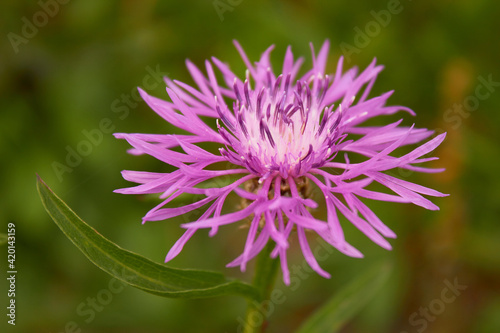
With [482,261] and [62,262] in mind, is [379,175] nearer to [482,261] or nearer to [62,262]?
[482,261]

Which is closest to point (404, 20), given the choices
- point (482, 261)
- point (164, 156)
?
point (482, 261)

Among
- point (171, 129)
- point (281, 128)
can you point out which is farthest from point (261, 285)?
point (171, 129)

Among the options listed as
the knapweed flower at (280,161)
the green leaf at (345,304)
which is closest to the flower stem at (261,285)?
the knapweed flower at (280,161)

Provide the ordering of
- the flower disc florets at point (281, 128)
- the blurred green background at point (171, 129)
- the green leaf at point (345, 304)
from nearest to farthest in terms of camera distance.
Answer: the flower disc florets at point (281, 128)
the green leaf at point (345, 304)
the blurred green background at point (171, 129)

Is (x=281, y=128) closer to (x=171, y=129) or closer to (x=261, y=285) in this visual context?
(x=261, y=285)

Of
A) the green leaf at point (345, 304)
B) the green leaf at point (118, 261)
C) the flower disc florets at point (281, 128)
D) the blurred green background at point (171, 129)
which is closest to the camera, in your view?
the green leaf at point (118, 261)

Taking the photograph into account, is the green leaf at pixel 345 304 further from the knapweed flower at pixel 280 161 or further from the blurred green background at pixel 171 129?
the blurred green background at pixel 171 129
